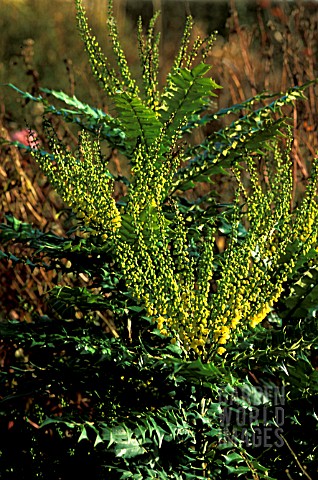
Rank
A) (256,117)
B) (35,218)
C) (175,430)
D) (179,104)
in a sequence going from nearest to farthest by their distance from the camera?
(175,430), (179,104), (256,117), (35,218)

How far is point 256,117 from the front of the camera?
105 inches

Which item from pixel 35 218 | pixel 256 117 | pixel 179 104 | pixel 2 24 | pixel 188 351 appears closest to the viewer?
pixel 188 351

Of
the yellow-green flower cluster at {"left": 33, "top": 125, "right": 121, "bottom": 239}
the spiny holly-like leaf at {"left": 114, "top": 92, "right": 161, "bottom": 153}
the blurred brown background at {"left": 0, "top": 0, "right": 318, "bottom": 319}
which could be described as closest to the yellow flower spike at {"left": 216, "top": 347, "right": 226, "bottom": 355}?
the yellow-green flower cluster at {"left": 33, "top": 125, "right": 121, "bottom": 239}

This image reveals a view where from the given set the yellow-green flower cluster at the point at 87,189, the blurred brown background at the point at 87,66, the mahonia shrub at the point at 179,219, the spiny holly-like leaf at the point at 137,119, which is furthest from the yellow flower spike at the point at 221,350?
the blurred brown background at the point at 87,66

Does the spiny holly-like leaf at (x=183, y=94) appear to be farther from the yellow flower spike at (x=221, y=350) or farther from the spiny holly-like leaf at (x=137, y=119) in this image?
the yellow flower spike at (x=221, y=350)

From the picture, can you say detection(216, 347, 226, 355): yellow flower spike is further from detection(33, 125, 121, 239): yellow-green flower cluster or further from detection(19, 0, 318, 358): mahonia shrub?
detection(33, 125, 121, 239): yellow-green flower cluster

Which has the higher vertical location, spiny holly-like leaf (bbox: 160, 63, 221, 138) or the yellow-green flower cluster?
spiny holly-like leaf (bbox: 160, 63, 221, 138)

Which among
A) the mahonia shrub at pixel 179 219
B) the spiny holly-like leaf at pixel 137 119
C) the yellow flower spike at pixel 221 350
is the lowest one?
the yellow flower spike at pixel 221 350

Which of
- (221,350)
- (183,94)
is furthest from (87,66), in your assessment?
(221,350)

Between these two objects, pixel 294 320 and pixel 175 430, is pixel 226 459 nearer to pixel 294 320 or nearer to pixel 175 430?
pixel 175 430

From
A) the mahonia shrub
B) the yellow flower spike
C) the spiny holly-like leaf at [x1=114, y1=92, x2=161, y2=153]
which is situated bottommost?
the yellow flower spike

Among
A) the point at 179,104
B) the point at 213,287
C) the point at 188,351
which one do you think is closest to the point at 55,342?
the point at 188,351

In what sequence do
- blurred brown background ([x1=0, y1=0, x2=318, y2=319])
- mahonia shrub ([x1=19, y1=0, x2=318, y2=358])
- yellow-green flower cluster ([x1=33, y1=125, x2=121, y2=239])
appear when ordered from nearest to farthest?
mahonia shrub ([x1=19, y1=0, x2=318, y2=358]) < yellow-green flower cluster ([x1=33, y1=125, x2=121, y2=239]) < blurred brown background ([x1=0, y1=0, x2=318, y2=319])

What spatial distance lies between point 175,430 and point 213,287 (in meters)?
1.74
